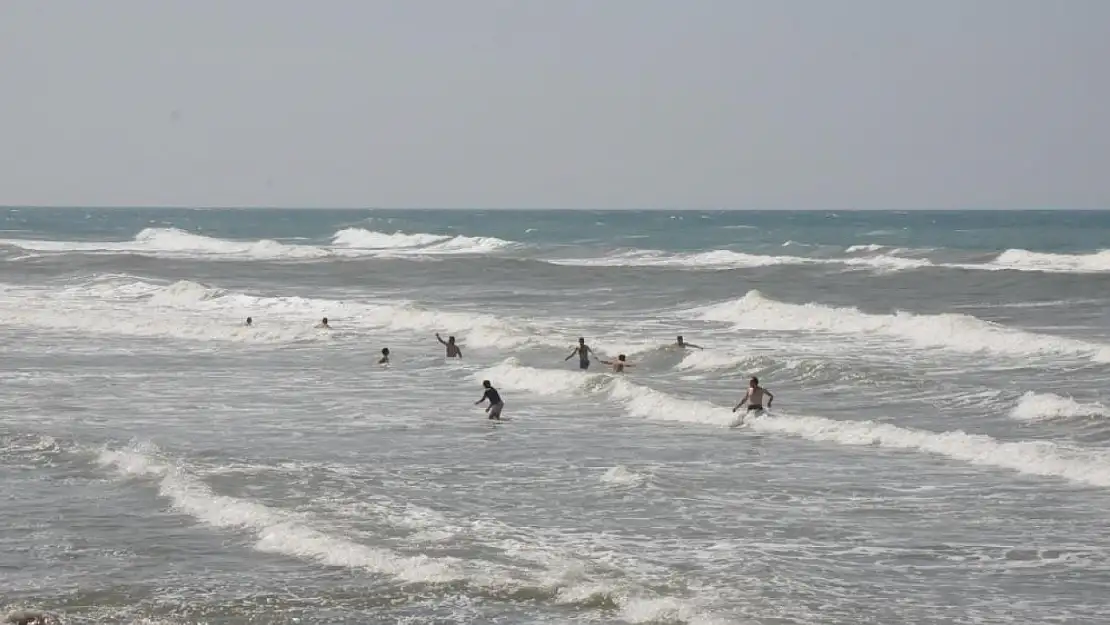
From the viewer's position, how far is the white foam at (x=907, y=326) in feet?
108

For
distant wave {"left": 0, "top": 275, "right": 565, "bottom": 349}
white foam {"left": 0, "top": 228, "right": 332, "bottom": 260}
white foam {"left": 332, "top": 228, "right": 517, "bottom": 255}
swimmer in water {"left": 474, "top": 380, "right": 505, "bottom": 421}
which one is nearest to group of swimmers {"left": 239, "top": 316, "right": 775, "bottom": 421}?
swimmer in water {"left": 474, "top": 380, "right": 505, "bottom": 421}

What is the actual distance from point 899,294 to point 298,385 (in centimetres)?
2860

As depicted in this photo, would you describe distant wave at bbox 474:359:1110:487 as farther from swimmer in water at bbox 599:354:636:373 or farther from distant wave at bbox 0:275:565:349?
distant wave at bbox 0:275:565:349

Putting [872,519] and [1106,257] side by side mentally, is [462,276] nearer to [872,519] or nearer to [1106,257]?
[1106,257]

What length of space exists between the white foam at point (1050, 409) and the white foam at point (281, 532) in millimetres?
12874

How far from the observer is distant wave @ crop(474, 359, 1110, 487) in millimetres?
19094

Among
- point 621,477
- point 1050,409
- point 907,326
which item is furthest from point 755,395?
point 907,326

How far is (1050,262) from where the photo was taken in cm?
6919

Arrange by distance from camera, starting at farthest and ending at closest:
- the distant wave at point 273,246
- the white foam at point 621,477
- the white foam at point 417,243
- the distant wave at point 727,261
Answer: the white foam at point 417,243 < the distant wave at point 273,246 < the distant wave at point 727,261 < the white foam at point 621,477

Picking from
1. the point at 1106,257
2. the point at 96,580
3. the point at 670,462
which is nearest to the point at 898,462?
the point at 670,462

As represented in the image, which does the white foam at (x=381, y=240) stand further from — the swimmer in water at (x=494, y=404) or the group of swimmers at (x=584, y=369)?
the swimmer in water at (x=494, y=404)

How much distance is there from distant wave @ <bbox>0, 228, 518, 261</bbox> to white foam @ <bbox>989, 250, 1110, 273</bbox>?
3313cm

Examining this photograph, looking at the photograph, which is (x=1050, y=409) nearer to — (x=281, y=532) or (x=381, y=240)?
(x=281, y=532)

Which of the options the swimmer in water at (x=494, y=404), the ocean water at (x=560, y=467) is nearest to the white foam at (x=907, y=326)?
the ocean water at (x=560, y=467)
